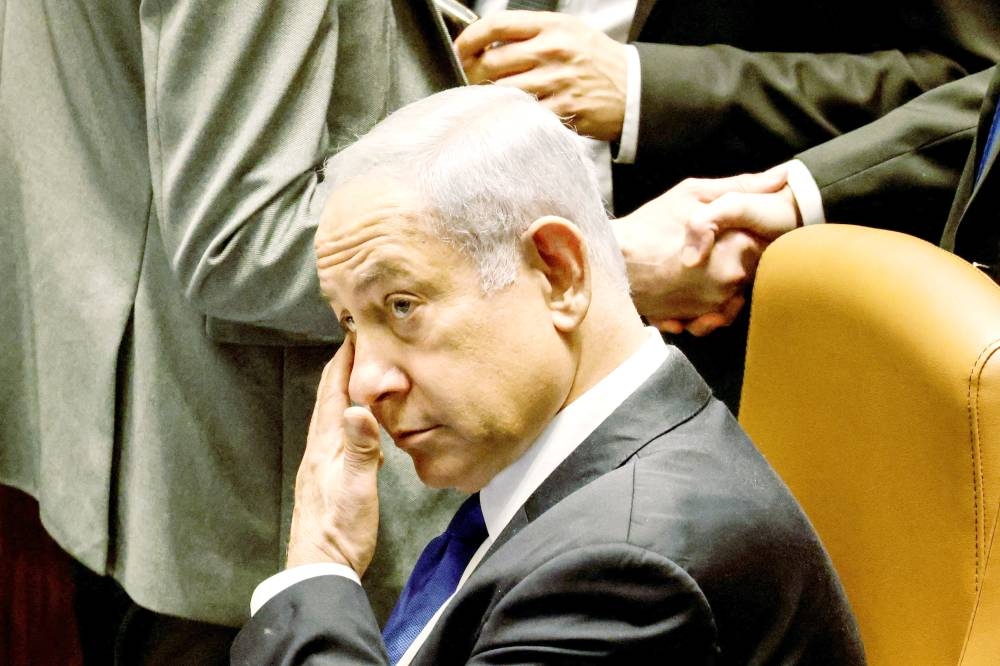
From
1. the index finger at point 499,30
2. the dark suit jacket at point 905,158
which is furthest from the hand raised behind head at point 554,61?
the dark suit jacket at point 905,158

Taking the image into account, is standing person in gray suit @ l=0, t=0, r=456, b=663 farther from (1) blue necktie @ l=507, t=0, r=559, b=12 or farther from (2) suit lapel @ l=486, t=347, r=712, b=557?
(2) suit lapel @ l=486, t=347, r=712, b=557

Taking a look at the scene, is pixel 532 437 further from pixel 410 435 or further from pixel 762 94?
pixel 762 94

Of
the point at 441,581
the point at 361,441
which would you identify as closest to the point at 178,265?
the point at 361,441

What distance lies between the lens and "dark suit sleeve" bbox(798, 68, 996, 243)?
141 cm

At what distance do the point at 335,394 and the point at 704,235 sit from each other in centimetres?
47

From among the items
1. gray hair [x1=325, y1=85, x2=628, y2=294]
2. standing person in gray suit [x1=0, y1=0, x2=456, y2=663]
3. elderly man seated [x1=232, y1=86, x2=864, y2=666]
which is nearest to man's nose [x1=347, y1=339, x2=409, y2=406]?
elderly man seated [x1=232, y1=86, x2=864, y2=666]

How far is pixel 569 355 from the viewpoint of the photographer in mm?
1007

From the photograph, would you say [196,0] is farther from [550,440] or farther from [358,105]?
[550,440]

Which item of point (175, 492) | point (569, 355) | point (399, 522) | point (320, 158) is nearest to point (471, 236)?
point (569, 355)

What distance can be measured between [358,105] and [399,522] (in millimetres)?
504

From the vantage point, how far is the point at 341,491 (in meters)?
1.18

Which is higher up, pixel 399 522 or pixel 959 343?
pixel 959 343

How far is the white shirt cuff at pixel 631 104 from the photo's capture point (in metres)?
1.48

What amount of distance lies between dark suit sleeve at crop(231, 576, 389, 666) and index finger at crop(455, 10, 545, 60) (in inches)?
26.1
